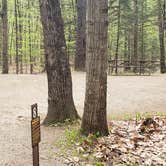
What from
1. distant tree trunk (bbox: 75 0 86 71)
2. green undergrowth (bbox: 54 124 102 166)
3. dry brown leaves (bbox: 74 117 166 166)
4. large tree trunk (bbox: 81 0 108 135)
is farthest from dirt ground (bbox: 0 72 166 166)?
distant tree trunk (bbox: 75 0 86 71)

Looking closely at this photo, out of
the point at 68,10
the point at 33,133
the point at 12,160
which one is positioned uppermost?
the point at 68,10

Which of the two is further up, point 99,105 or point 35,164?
point 99,105

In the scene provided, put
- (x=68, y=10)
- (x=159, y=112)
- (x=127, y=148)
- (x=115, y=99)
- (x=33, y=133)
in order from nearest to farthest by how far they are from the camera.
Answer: (x=33, y=133) < (x=127, y=148) < (x=159, y=112) < (x=115, y=99) < (x=68, y=10)

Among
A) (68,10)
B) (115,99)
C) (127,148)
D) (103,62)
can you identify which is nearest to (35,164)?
(127,148)

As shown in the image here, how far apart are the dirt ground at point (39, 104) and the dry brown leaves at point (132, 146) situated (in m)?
0.76

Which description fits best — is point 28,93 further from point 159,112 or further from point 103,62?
point 103,62

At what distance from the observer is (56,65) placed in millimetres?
8734

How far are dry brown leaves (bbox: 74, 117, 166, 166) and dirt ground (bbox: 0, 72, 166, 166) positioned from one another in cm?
76

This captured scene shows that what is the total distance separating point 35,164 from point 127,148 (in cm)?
196

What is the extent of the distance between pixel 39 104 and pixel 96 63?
497 cm

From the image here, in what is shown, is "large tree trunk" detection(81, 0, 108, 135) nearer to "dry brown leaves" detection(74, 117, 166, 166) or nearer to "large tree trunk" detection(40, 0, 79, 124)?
"dry brown leaves" detection(74, 117, 166, 166)

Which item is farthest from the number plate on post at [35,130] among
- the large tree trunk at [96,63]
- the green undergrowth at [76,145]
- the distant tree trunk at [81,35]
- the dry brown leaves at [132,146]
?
the distant tree trunk at [81,35]

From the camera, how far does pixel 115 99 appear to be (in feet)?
41.9

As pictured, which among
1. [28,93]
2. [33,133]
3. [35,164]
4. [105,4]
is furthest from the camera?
[28,93]
